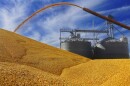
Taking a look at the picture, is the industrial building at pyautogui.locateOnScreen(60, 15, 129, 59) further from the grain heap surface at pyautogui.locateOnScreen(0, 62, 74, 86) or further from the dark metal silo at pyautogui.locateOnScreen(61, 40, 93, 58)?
the grain heap surface at pyautogui.locateOnScreen(0, 62, 74, 86)

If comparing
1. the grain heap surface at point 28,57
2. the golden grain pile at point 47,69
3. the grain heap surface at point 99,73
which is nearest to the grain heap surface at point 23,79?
the golden grain pile at point 47,69

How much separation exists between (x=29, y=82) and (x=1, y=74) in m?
1.26

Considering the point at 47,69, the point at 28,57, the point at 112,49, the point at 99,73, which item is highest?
the point at 28,57

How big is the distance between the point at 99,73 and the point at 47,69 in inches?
120

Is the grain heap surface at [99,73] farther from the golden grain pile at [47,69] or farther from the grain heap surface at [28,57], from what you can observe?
the grain heap surface at [28,57]

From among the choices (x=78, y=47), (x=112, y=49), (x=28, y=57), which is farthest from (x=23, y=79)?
(x=112, y=49)

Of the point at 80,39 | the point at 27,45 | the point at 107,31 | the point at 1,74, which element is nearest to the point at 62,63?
the point at 27,45

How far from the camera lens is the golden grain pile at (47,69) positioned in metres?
12.0

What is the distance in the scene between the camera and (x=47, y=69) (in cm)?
1631

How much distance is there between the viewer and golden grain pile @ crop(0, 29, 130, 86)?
39.4ft

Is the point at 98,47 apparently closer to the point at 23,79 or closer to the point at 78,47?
the point at 78,47

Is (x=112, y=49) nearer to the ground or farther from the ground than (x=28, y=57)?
nearer to the ground

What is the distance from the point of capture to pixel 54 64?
17453 millimetres

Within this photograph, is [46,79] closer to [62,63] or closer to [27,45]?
[62,63]
